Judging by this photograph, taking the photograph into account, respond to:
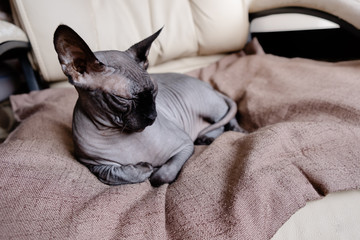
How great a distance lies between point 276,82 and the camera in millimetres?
1292

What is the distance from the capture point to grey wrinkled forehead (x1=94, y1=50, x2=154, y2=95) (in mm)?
721

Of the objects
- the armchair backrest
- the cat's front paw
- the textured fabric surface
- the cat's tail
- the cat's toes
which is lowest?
the cat's toes

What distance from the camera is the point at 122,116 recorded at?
0.77m

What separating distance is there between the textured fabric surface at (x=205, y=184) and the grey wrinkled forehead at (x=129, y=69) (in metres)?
0.28

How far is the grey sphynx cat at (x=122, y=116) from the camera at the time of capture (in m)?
0.71

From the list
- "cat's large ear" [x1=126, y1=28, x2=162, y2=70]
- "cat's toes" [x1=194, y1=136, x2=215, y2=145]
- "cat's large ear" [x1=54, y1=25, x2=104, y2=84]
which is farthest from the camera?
"cat's toes" [x1=194, y1=136, x2=215, y2=145]

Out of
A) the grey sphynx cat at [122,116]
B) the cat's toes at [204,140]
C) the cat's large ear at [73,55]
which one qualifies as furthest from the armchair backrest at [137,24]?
the cat's large ear at [73,55]

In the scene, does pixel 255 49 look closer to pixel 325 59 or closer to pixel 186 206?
pixel 325 59

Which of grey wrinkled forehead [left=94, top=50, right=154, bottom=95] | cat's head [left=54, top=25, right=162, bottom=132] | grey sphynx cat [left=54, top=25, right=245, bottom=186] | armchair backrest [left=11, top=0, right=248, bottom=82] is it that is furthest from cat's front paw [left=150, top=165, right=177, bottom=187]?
armchair backrest [left=11, top=0, right=248, bottom=82]

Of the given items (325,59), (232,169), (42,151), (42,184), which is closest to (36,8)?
(42,151)

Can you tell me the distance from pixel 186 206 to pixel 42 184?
0.36 metres

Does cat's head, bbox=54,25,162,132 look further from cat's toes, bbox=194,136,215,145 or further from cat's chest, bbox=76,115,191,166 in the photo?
cat's toes, bbox=194,136,215,145

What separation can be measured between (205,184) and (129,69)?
0.36m

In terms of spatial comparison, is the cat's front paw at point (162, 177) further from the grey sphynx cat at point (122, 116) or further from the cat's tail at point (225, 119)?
the cat's tail at point (225, 119)
